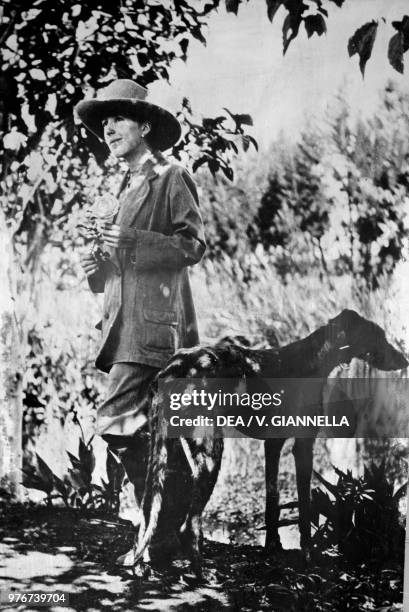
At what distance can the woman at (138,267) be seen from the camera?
2.91 m

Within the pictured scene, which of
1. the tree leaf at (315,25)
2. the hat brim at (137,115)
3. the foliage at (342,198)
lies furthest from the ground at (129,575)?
the tree leaf at (315,25)

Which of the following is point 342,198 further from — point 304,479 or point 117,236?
point 304,479

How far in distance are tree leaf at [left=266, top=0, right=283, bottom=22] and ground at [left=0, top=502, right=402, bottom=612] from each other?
2.32 m

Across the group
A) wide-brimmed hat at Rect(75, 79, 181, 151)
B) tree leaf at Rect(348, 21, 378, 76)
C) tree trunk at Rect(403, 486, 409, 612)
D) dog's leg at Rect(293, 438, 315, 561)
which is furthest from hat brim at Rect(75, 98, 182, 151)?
tree trunk at Rect(403, 486, 409, 612)

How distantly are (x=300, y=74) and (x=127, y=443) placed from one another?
1824mm

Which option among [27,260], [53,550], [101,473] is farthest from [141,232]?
[53,550]

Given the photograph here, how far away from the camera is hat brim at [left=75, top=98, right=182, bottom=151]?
2930 mm

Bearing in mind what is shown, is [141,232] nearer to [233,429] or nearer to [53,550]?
[233,429]

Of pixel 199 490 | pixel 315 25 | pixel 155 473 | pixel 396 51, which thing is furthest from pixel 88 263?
pixel 396 51

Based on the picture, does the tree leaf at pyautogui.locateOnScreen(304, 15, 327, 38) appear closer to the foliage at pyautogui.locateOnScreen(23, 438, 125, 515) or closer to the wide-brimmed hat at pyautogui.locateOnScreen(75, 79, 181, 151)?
the wide-brimmed hat at pyautogui.locateOnScreen(75, 79, 181, 151)

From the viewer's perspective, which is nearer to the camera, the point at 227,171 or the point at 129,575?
the point at 129,575

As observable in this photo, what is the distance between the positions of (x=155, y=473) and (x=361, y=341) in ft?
3.61

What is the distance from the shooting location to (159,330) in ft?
9.58

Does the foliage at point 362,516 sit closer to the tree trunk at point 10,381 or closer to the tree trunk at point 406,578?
the tree trunk at point 406,578
